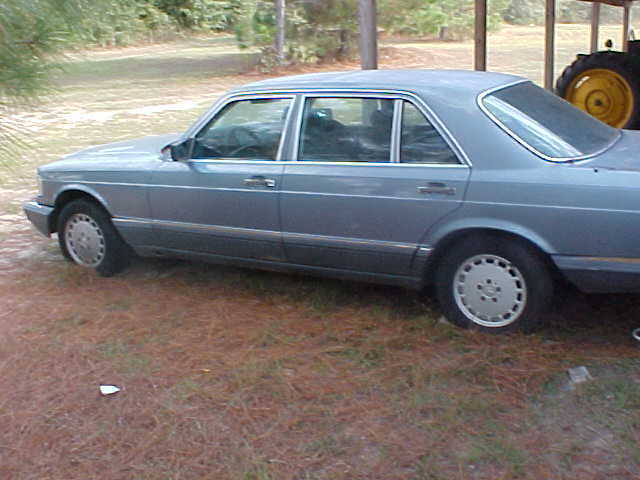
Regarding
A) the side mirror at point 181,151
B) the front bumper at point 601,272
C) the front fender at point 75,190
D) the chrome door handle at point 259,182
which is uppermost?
the side mirror at point 181,151

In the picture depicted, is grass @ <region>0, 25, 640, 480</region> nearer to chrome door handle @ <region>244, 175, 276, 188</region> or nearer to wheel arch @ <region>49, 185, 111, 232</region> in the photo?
wheel arch @ <region>49, 185, 111, 232</region>

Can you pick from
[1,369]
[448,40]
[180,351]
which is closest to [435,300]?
[180,351]

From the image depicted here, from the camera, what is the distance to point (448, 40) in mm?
35594

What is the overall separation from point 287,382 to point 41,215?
3.02 metres

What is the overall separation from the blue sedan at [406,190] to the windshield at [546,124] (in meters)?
0.01

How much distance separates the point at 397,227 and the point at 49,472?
2.28 meters

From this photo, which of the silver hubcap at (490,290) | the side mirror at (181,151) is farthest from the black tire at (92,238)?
the silver hubcap at (490,290)

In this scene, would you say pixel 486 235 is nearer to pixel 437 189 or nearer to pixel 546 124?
pixel 437 189

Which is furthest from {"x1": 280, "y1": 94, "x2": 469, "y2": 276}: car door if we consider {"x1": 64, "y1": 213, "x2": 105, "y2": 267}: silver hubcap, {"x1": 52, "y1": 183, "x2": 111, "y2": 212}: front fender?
{"x1": 64, "y1": 213, "x2": 105, "y2": 267}: silver hubcap

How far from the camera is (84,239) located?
20.1 feet

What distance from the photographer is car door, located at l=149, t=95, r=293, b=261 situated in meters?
5.20

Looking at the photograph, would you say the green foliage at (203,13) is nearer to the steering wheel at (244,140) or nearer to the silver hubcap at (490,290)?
the steering wheel at (244,140)

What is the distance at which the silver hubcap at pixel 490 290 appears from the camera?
14.8ft

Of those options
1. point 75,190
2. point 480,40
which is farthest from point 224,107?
point 480,40
